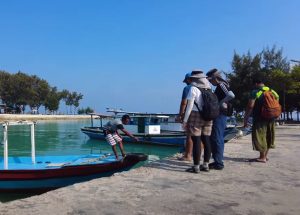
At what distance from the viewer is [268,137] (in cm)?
816

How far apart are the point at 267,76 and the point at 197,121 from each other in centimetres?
3874

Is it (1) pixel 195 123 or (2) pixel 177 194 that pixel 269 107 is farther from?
(2) pixel 177 194

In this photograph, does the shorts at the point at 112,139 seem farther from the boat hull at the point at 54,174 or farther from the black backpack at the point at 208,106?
the black backpack at the point at 208,106

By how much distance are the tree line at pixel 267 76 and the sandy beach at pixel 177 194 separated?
117ft

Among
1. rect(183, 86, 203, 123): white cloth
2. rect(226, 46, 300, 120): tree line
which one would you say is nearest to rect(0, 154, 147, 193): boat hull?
rect(183, 86, 203, 123): white cloth

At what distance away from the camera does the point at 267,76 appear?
4328 cm

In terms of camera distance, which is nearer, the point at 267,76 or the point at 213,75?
the point at 213,75

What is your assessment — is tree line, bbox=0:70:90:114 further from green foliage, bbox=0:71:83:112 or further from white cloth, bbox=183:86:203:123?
white cloth, bbox=183:86:203:123

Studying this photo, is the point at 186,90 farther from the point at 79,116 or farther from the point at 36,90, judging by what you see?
the point at 79,116

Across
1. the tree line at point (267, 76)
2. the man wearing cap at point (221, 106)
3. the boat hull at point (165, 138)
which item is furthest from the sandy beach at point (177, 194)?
the tree line at point (267, 76)

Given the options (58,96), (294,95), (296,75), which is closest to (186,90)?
(296,75)

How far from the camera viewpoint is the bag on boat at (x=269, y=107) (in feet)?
25.6

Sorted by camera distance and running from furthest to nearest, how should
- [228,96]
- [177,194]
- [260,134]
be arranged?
1. [260,134]
2. [228,96]
3. [177,194]

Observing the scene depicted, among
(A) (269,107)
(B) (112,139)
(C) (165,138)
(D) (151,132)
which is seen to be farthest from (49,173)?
(D) (151,132)
